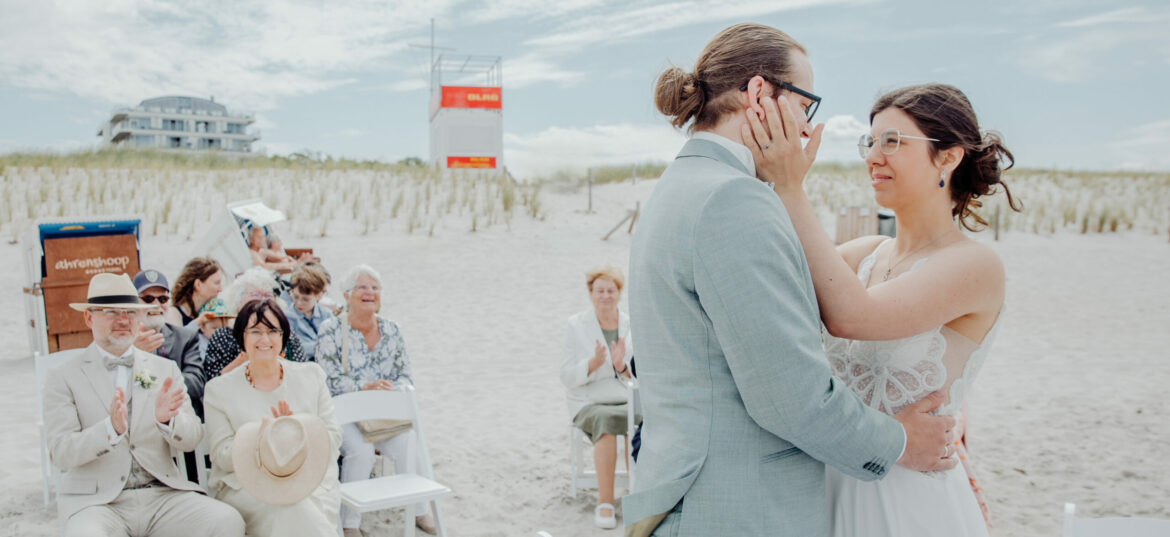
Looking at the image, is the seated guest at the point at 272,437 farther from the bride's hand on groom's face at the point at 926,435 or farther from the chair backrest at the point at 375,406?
the bride's hand on groom's face at the point at 926,435

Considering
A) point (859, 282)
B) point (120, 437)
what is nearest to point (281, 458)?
point (120, 437)

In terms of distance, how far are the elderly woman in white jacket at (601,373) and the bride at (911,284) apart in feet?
10.4

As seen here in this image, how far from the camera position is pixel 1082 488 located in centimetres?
535

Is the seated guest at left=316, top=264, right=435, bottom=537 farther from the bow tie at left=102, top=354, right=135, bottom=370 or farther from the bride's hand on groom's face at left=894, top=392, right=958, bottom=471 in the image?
the bride's hand on groom's face at left=894, top=392, right=958, bottom=471

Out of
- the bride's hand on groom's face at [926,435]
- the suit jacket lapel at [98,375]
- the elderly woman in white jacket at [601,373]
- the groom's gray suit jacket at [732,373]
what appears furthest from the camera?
the elderly woman in white jacket at [601,373]

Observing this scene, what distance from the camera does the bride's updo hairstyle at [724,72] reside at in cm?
153

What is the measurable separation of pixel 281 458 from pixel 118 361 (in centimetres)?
98

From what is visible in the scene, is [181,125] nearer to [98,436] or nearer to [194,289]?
[194,289]

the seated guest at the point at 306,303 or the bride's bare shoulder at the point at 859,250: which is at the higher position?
the bride's bare shoulder at the point at 859,250

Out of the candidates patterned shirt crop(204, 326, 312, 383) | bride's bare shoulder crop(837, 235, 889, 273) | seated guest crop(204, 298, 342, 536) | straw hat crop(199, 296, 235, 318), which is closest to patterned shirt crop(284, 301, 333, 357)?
straw hat crop(199, 296, 235, 318)

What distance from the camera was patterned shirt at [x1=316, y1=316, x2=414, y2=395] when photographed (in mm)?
5035

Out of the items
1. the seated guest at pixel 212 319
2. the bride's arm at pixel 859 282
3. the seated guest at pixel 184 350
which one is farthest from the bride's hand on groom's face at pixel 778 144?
the seated guest at pixel 212 319

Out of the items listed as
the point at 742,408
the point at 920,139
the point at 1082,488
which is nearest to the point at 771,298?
the point at 742,408

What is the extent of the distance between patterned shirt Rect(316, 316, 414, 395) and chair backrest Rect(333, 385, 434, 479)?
1.09ft
